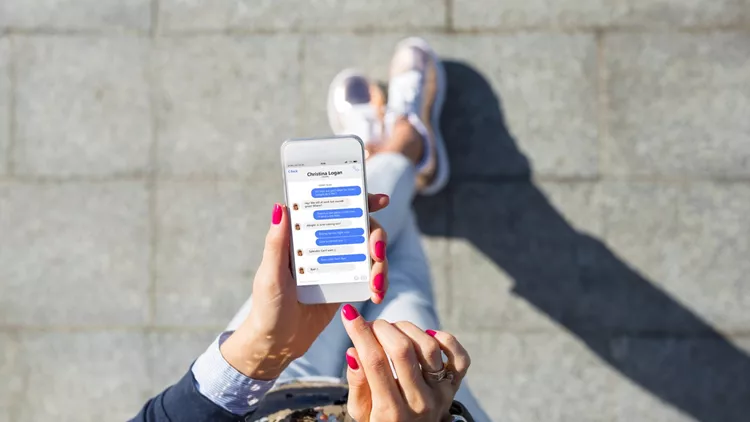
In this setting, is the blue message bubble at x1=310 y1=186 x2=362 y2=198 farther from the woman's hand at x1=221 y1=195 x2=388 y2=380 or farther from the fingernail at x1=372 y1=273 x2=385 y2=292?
the fingernail at x1=372 y1=273 x2=385 y2=292

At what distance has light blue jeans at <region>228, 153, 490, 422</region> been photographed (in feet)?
5.36

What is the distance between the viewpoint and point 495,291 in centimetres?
248

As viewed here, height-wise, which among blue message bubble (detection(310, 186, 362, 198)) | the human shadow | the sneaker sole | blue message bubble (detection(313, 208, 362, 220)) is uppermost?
the sneaker sole

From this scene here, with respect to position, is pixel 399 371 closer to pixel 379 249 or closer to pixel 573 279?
pixel 379 249

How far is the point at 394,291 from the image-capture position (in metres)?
1.80

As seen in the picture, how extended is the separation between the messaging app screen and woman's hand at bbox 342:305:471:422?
232 millimetres

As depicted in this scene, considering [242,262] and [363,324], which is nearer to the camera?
[363,324]

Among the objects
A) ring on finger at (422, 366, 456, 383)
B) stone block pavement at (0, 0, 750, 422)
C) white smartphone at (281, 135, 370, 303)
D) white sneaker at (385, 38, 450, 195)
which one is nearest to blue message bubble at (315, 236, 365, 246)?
white smartphone at (281, 135, 370, 303)

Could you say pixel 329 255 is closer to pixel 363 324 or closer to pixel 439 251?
pixel 363 324

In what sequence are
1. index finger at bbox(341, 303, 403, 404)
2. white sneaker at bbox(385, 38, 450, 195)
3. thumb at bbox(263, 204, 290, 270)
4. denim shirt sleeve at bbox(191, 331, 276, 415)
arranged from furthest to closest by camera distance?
white sneaker at bbox(385, 38, 450, 195) → denim shirt sleeve at bbox(191, 331, 276, 415) → thumb at bbox(263, 204, 290, 270) → index finger at bbox(341, 303, 403, 404)

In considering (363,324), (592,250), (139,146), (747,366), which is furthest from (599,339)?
(139,146)

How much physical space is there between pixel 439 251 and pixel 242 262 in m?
0.80

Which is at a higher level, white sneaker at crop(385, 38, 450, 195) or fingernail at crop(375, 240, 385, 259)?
white sneaker at crop(385, 38, 450, 195)

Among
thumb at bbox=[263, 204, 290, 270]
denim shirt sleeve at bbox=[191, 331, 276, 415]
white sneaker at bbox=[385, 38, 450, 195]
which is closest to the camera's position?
thumb at bbox=[263, 204, 290, 270]
